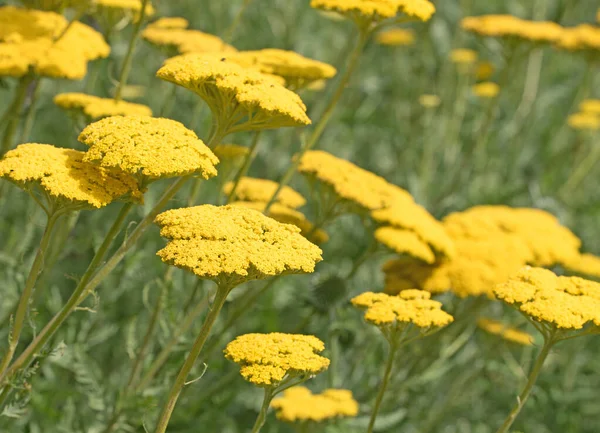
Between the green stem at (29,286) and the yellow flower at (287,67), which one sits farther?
the yellow flower at (287,67)

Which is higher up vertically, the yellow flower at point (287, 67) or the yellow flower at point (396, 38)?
the yellow flower at point (287, 67)

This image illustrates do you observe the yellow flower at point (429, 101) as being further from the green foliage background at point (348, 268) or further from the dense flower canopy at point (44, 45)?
the dense flower canopy at point (44, 45)

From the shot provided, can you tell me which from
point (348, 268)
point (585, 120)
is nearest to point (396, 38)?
point (585, 120)

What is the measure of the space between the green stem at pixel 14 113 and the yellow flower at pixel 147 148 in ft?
4.58

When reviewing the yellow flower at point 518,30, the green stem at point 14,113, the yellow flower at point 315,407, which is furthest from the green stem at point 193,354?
the yellow flower at point 518,30

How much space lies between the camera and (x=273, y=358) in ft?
8.51

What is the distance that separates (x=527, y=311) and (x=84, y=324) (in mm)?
2343

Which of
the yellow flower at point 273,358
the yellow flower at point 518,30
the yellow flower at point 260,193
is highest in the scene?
the yellow flower at point 518,30

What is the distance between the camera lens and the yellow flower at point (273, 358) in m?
2.55

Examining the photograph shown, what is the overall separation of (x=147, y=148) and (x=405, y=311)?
105 centimetres

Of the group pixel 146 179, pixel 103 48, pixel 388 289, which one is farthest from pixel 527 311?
pixel 103 48

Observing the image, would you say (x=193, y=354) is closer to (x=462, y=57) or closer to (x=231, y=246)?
(x=231, y=246)

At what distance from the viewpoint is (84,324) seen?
4.37m

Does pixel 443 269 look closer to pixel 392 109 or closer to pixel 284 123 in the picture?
pixel 284 123
